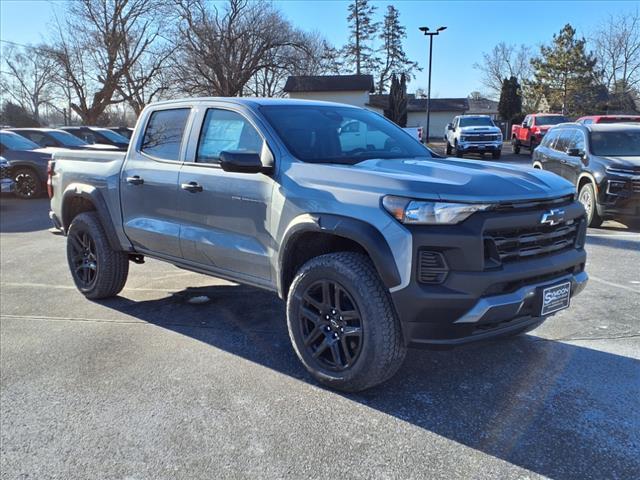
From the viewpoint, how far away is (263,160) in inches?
148

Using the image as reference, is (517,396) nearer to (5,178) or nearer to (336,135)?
(336,135)

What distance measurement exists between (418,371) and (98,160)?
3.68m

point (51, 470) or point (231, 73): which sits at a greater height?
point (231, 73)

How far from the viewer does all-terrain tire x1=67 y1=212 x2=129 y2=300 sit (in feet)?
17.4

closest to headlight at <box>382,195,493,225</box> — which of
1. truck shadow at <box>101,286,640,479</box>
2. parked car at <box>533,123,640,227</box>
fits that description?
truck shadow at <box>101,286,640,479</box>

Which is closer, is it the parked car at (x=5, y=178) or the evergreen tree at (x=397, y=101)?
the parked car at (x=5, y=178)

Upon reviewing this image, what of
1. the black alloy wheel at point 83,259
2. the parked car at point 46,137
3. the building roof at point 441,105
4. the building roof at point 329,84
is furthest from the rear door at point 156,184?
the building roof at point 441,105

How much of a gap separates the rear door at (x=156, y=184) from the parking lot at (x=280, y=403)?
77cm

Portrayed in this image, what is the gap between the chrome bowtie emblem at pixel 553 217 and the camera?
3175 millimetres

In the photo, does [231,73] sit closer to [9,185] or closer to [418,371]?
[9,185]

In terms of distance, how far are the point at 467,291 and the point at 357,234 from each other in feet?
2.24

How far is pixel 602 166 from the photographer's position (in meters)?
8.59

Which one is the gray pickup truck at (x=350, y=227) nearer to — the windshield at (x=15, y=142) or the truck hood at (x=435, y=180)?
the truck hood at (x=435, y=180)

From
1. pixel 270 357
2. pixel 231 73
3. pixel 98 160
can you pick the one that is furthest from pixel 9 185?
pixel 231 73
